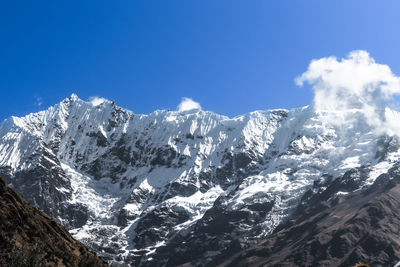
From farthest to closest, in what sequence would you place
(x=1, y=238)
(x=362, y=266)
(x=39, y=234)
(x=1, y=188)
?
(x=1, y=188), (x=39, y=234), (x=1, y=238), (x=362, y=266)

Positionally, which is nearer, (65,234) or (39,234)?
(39,234)

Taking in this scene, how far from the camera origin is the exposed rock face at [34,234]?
12850cm

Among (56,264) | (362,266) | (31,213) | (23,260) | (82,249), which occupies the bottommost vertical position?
(362,266)

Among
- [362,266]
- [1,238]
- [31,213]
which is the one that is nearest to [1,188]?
[31,213]

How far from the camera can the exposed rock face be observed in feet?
422

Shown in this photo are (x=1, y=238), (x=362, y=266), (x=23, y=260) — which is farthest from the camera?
(x=1, y=238)

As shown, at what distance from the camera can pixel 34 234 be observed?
142375 mm

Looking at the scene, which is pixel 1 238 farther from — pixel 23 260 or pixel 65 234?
pixel 23 260

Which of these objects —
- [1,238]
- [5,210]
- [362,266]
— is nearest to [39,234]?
[5,210]

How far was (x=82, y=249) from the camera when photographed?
15325cm

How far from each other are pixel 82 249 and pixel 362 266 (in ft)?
380

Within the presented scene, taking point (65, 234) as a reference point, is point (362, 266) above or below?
below

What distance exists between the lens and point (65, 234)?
512 ft

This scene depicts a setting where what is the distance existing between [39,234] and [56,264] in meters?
16.6
